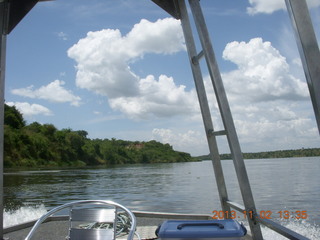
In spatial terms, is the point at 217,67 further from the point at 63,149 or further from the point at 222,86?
the point at 63,149

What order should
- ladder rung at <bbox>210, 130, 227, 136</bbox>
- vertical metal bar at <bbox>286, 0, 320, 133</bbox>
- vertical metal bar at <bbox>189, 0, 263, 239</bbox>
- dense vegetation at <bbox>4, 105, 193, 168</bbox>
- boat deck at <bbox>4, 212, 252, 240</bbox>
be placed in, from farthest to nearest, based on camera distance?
dense vegetation at <bbox>4, 105, 193, 168</bbox>, boat deck at <bbox>4, 212, 252, 240</bbox>, ladder rung at <bbox>210, 130, 227, 136</bbox>, vertical metal bar at <bbox>189, 0, 263, 239</bbox>, vertical metal bar at <bbox>286, 0, 320, 133</bbox>

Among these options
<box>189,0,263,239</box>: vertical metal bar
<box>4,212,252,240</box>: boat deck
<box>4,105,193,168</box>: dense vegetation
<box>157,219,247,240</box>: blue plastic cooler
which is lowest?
<box>4,212,252,240</box>: boat deck

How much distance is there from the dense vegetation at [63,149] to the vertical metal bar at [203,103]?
39.9 metres

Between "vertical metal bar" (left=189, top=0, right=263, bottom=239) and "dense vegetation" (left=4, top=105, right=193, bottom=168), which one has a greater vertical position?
"dense vegetation" (left=4, top=105, right=193, bottom=168)

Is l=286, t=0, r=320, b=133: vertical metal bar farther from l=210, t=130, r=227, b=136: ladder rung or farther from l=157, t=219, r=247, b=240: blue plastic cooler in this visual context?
l=210, t=130, r=227, b=136: ladder rung

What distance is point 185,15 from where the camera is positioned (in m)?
2.83

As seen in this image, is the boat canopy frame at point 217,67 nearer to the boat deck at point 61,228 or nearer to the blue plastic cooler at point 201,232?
the blue plastic cooler at point 201,232

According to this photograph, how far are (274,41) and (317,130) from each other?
0.79 m

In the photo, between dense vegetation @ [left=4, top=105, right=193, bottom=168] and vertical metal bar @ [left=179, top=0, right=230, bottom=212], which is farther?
dense vegetation @ [left=4, top=105, right=193, bottom=168]

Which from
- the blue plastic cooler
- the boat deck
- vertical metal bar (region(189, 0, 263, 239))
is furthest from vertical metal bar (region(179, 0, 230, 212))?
the blue plastic cooler

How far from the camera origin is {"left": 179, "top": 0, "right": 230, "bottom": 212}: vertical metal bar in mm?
2734

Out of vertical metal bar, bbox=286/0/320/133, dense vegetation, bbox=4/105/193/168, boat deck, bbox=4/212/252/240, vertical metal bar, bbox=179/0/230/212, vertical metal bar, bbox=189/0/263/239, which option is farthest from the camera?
dense vegetation, bbox=4/105/193/168

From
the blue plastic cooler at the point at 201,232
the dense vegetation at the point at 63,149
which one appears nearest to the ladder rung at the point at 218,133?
the blue plastic cooler at the point at 201,232

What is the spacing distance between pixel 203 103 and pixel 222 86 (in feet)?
1.65
